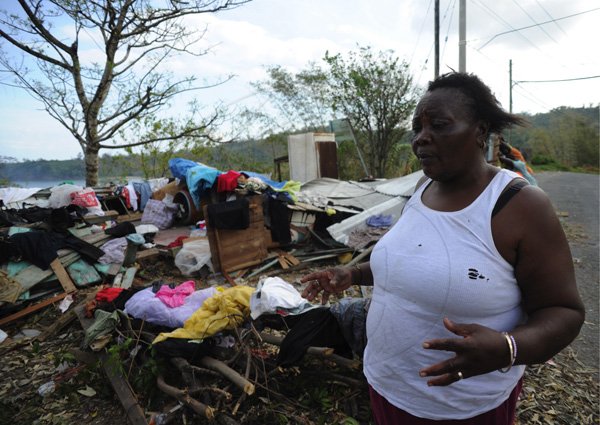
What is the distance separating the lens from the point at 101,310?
3354 millimetres

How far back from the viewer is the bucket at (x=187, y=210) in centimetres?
784

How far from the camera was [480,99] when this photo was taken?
3.75ft

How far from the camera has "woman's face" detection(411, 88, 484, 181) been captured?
111 centimetres

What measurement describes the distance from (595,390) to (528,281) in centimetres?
291

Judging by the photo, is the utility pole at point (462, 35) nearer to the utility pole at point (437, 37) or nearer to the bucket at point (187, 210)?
the utility pole at point (437, 37)

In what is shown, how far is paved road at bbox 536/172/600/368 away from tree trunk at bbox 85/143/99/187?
1011 centimetres

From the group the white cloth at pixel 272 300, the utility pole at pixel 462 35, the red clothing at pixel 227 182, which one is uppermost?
the utility pole at pixel 462 35

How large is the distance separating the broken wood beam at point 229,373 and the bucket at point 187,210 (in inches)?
216

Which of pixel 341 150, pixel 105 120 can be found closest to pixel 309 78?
pixel 341 150

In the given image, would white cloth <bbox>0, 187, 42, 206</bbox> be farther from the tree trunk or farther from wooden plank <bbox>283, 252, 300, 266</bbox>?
wooden plank <bbox>283, 252, 300, 266</bbox>

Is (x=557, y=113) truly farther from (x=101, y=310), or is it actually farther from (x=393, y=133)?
(x=101, y=310)

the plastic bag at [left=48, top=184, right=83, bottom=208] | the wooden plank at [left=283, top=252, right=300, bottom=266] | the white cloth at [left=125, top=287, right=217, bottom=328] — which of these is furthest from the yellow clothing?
the plastic bag at [left=48, top=184, right=83, bottom=208]

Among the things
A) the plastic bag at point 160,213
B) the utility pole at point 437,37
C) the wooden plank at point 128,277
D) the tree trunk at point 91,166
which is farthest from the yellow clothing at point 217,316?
the utility pole at point 437,37

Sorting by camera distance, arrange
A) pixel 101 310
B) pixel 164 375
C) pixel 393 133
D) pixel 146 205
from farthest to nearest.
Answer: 1. pixel 393 133
2. pixel 146 205
3. pixel 101 310
4. pixel 164 375
